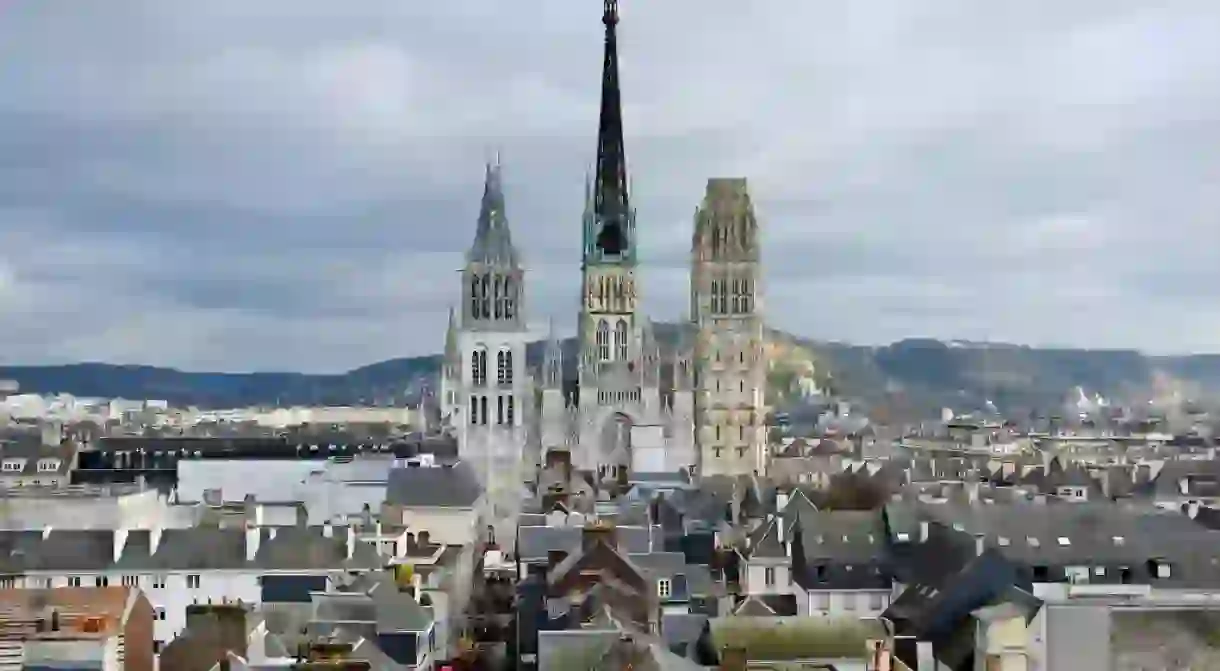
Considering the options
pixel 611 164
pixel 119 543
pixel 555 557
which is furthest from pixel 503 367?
pixel 555 557

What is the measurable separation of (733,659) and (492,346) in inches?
3179

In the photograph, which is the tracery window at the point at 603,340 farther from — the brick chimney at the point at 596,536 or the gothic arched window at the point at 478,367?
the brick chimney at the point at 596,536

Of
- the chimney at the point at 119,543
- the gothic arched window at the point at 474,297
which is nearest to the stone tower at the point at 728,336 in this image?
the gothic arched window at the point at 474,297

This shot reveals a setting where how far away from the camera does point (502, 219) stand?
117062 mm

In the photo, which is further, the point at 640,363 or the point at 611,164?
the point at 611,164

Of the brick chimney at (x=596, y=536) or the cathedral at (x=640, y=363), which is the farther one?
the cathedral at (x=640, y=363)

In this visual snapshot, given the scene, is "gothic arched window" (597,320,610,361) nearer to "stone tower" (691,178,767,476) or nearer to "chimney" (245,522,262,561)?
"stone tower" (691,178,767,476)

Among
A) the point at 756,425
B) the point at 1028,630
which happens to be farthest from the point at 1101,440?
the point at 1028,630

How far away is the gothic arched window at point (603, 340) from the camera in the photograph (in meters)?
148

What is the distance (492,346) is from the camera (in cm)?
11575

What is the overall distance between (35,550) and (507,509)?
169 ft

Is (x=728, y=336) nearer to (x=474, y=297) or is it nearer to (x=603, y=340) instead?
(x=603, y=340)

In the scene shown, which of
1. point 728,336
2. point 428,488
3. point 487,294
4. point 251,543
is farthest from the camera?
point 728,336

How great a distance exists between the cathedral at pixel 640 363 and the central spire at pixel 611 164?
0.10m
